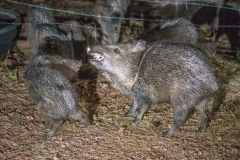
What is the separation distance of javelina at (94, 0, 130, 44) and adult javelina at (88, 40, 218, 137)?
1.89m

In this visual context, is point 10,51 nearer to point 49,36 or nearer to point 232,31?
point 49,36

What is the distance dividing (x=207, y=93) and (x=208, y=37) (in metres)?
3.45

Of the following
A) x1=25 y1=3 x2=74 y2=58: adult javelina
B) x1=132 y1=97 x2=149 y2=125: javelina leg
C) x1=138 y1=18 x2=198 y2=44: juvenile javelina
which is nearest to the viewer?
x1=132 y1=97 x2=149 y2=125: javelina leg

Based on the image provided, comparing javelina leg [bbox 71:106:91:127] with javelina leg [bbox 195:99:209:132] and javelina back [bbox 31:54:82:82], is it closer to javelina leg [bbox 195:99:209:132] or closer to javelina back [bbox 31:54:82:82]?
javelina back [bbox 31:54:82:82]

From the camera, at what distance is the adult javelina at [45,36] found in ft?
17.8

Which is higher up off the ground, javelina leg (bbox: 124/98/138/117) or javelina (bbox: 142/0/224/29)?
javelina (bbox: 142/0/224/29)

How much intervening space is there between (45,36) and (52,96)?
1.81 metres

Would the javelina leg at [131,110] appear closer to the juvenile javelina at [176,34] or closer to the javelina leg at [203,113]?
the javelina leg at [203,113]

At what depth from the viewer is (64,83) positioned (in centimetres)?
423

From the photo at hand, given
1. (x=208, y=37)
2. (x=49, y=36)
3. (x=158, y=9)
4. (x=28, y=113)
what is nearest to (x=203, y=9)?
(x=208, y=37)

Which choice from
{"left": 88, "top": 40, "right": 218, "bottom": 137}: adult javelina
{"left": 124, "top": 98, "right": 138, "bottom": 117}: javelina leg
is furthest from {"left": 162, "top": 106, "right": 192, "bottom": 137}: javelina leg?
{"left": 124, "top": 98, "right": 138, "bottom": 117}: javelina leg

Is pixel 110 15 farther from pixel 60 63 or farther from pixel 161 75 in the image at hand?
pixel 161 75

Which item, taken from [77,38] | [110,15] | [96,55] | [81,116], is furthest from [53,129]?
[110,15]

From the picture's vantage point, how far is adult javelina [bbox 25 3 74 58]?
214 inches
